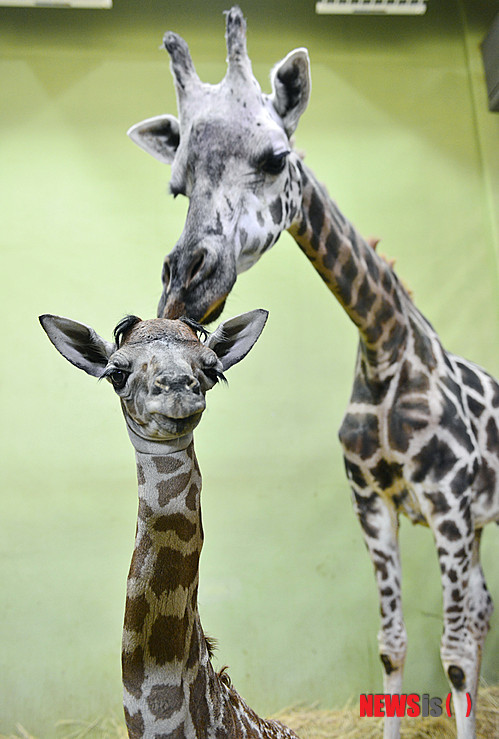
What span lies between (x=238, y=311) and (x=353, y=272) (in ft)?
2.59

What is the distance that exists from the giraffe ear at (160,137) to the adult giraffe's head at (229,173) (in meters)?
0.24

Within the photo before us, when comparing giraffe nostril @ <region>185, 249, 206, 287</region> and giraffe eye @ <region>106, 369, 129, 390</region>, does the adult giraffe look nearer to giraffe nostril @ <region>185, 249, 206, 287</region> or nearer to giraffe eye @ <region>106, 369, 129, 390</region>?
giraffe nostril @ <region>185, 249, 206, 287</region>

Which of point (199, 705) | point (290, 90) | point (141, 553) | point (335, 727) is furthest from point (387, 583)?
point (290, 90)

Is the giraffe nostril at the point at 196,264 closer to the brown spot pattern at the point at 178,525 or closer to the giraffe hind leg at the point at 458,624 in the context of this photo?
the brown spot pattern at the point at 178,525

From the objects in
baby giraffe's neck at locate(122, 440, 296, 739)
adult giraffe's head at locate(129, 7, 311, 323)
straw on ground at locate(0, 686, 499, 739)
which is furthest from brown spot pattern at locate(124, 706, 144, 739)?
straw on ground at locate(0, 686, 499, 739)

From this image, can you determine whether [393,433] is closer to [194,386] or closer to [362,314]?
[362,314]

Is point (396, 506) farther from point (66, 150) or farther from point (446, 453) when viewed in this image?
point (66, 150)

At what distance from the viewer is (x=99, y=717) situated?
7.06ft

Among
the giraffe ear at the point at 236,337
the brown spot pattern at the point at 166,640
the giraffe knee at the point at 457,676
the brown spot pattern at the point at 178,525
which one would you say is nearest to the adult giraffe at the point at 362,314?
the giraffe knee at the point at 457,676

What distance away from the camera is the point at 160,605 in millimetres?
983

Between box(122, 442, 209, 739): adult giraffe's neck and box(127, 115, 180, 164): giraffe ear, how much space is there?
1244 millimetres

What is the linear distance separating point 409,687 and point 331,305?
1394 millimetres

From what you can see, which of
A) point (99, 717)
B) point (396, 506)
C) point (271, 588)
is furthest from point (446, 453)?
point (99, 717)

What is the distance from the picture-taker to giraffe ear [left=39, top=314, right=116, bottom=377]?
104 cm
